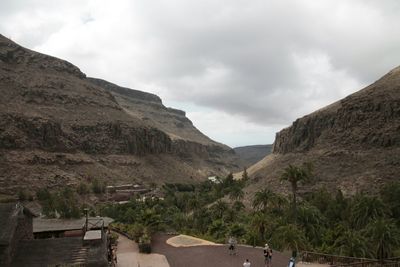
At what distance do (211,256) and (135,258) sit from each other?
5694 mm

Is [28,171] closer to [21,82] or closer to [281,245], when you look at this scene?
[21,82]

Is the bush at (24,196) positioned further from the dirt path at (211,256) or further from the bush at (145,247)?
the bush at (145,247)

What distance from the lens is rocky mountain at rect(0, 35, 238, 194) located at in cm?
9175

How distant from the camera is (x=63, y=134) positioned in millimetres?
109750

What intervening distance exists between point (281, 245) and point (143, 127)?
112 m

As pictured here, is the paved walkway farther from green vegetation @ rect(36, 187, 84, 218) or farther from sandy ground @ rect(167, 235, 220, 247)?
green vegetation @ rect(36, 187, 84, 218)

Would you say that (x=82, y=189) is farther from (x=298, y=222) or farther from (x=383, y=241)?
(x=383, y=241)

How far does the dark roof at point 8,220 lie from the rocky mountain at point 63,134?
58.1 metres

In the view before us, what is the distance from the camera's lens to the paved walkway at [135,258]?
29.4m

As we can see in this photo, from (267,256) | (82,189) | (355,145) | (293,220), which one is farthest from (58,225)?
(355,145)

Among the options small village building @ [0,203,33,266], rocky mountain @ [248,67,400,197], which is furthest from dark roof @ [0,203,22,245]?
rocky mountain @ [248,67,400,197]

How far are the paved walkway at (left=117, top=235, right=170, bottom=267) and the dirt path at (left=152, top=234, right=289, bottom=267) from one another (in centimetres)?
70

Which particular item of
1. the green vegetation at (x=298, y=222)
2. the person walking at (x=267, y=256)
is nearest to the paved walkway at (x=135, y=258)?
the green vegetation at (x=298, y=222)

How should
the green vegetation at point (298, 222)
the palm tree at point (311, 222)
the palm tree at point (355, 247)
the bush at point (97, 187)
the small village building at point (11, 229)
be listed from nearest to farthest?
1. the small village building at point (11, 229)
2. the palm tree at point (355, 247)
3. the green vegetation at point (298, 222)
4. the palm tree at point (311, 222)
5. the bush at point (97, 187)
